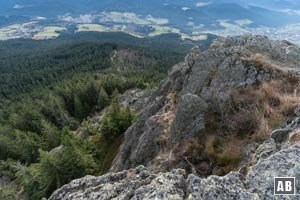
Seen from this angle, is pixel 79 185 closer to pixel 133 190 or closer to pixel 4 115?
pixel 133 190

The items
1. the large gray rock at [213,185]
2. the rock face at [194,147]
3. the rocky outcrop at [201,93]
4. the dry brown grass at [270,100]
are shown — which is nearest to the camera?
the large gray rock at [213,185]

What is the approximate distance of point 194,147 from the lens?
21094 millimetres

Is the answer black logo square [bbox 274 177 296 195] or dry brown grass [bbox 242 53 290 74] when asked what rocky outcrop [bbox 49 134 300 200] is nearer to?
black logo square [bbox 274 177 296 195]

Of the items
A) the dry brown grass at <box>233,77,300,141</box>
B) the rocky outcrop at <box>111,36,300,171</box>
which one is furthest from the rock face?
the dry brown grass at <box>233,77,300,141</box>

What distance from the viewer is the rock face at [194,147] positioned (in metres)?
11.3

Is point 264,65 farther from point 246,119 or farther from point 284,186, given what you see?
point 284,186

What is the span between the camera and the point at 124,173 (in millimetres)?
14938

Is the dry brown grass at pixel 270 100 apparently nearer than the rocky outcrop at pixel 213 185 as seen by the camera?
No

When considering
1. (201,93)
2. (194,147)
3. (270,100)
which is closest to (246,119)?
(270,100)

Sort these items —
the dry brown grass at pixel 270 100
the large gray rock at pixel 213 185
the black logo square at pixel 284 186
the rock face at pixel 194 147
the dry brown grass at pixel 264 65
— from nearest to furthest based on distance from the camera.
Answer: the black logo square at pixel 284 186
the large gray rock at pixel 213 185
the rock face at pixel 194 147
the dry brown grass at pixel 270 100
the dry brown grass at pixel 264 65

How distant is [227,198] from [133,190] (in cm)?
421

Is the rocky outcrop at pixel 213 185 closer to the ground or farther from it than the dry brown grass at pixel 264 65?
closer to the ground

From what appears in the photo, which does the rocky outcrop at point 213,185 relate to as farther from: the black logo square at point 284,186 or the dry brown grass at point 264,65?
the dry brown grass at point 264,65

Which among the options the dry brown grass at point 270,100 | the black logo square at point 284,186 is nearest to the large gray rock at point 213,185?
the black logo square at point 284,186
